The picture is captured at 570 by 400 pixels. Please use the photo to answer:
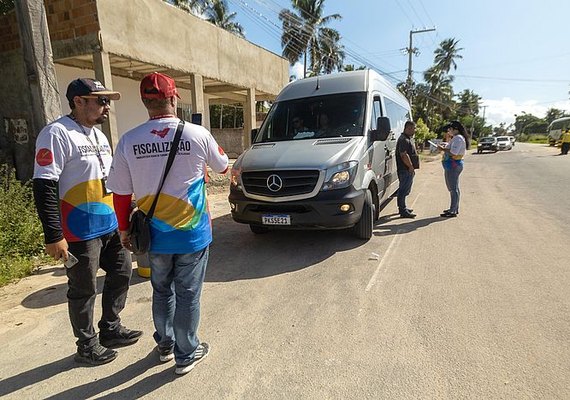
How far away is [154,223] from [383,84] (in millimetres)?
5996

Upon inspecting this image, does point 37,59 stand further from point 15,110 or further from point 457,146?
point 457,146

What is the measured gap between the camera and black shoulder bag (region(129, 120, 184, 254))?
87.6 inches

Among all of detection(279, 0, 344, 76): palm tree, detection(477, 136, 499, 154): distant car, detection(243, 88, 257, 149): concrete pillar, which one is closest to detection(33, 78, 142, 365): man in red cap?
detection(243, 88, 257, 149): concrete pillar

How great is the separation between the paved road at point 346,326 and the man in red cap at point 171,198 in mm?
449

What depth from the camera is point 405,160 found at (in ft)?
21.7

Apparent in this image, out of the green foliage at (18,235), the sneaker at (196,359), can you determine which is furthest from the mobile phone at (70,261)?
the green foliage at (18,235)

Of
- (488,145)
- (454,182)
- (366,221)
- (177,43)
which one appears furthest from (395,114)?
(488,145)

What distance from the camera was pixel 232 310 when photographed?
3445mm

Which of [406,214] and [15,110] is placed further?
[15,110]

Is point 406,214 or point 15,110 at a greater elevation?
point 15,110

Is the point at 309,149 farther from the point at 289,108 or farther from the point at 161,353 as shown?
the point at 161,353

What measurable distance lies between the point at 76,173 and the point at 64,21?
6397mm

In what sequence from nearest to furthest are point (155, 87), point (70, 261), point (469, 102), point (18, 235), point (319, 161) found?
point (155, 87) → point (70, 261) → point (319, 161) → point (18, 235) → point (469, 102)

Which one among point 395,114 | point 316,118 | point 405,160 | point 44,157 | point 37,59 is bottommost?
point 405,160
